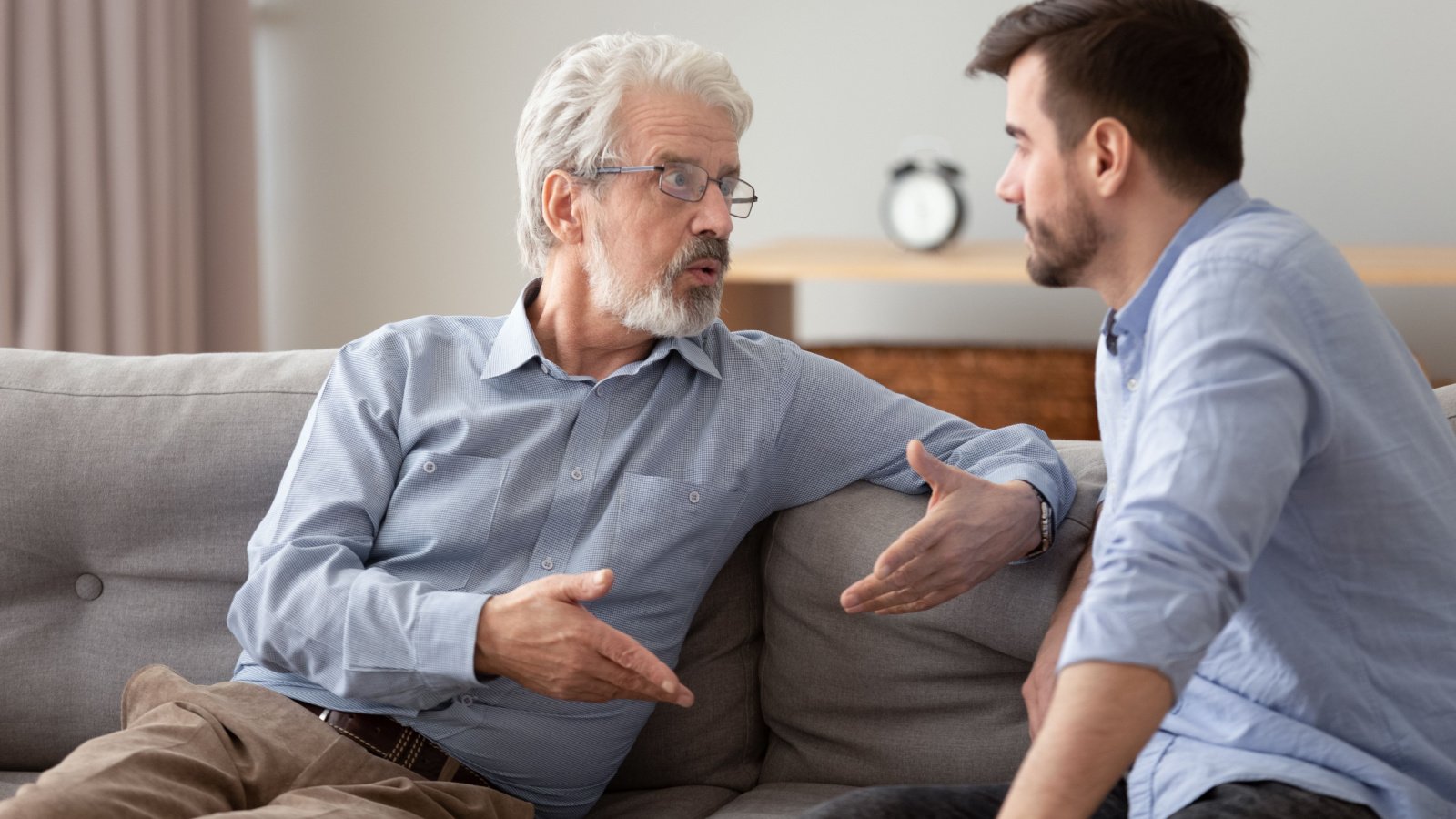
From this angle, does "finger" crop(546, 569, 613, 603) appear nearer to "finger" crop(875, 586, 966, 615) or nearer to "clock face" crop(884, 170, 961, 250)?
"finger" crop(875, 586, 966, 615)

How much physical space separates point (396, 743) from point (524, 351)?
0.45 metres

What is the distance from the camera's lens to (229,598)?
1726 mm

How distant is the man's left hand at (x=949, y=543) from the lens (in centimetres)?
141

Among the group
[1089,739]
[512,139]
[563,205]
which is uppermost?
[563,205]

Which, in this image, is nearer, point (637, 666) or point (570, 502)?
point (637, 666)

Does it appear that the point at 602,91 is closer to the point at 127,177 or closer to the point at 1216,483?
the point at 1216,483

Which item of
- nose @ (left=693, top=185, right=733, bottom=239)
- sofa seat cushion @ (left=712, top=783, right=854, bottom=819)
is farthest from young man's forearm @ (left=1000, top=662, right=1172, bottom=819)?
nose @ (left=693, top=185, right=733, bottom=239)

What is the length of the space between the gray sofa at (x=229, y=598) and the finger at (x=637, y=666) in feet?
1.09

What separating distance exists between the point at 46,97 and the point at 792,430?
2.45 metres

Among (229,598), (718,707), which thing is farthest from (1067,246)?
(229,598)

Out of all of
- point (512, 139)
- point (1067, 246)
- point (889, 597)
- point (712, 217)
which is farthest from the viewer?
point (512, 139)

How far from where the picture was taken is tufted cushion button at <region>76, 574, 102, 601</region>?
175 centimetres

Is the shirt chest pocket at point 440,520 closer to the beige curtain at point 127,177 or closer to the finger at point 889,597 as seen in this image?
the finger at point 889,597

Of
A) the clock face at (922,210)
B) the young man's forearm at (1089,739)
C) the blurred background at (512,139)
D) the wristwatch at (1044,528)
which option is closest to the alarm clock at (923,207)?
the clock face at (922,210)
